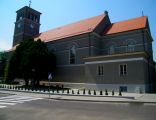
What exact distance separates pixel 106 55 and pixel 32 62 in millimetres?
14443

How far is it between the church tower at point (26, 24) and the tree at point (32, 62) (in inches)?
585

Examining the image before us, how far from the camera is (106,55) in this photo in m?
27.9

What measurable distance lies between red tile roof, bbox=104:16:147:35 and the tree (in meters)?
13.2

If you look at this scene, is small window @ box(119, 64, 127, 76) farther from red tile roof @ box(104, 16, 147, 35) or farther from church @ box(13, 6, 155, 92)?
red tile roof @ box(104, 16, 147, 35)

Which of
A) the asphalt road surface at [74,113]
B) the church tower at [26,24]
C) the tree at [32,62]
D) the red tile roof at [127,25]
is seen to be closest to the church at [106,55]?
the red tile roof at [127,25]

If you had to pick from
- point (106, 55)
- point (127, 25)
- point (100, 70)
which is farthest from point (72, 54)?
point (127, 25)

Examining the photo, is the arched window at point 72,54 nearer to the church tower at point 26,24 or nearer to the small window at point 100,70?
the small window at point 100,70

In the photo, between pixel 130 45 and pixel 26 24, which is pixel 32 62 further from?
pixel 26 24

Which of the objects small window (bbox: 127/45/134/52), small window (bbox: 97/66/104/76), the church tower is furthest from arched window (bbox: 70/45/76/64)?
the church tower

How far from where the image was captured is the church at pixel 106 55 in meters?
25.4

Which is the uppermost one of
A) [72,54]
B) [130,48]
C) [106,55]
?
[130,48]

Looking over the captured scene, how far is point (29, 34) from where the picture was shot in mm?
52781

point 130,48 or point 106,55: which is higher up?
point 130,48

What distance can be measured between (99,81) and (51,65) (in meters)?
12.1
